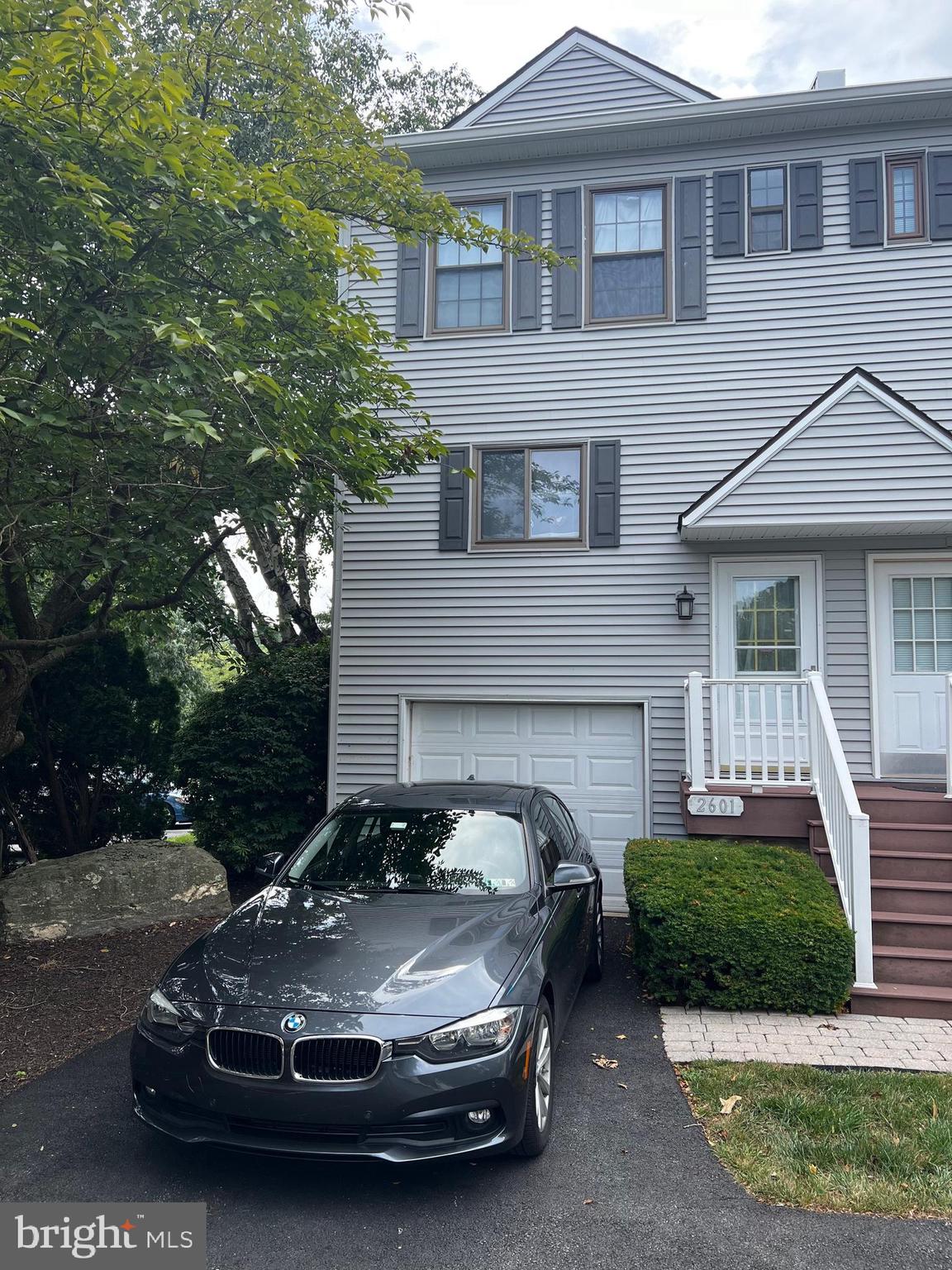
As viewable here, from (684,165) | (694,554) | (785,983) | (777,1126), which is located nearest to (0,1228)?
(777,1126)

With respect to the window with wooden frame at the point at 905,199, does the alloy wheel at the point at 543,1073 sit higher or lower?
lower

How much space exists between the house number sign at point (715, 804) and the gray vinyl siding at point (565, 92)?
25.1 ft

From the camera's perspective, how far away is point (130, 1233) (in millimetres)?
3096

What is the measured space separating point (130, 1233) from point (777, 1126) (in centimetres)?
274

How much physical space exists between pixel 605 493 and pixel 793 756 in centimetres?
333

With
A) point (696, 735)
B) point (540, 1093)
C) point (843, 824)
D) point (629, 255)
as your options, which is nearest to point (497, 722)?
point (696, 735)

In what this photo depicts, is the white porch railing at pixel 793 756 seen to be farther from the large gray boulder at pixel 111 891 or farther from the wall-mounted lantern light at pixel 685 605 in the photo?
the large gray boulder at pixel 111 891

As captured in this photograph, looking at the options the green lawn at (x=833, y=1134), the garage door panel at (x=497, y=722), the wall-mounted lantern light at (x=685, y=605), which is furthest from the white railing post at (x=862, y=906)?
the garage door panel at (x=497, y=722)

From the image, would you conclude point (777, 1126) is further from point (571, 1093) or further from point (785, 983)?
point (785, 983)

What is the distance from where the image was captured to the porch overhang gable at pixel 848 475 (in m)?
7.80

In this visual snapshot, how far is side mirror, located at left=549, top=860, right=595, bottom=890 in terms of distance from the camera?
4.57 m

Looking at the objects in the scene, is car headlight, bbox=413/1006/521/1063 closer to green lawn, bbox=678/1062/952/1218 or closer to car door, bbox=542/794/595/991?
green lawn, bbox=678/1062/952/1218

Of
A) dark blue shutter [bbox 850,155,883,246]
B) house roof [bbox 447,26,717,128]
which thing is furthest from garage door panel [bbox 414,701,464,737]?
house roof [bbox 447,26,717,128]

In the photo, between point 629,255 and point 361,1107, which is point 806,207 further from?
point 361,1107
